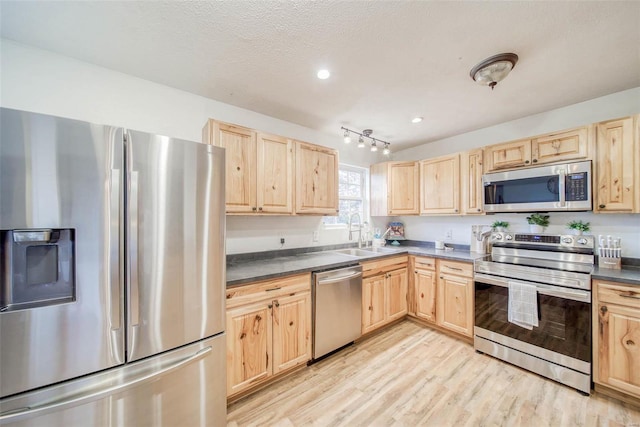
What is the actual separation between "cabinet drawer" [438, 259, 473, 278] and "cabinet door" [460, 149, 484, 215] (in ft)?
2.26

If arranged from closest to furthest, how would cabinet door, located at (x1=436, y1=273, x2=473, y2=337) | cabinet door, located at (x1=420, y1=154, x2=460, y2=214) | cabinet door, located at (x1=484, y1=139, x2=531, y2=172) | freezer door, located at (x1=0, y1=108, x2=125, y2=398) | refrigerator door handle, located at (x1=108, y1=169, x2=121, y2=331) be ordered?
freezer door, located at (x1=0, y1=108, x2=125, y2=398) → refrigerator door handle, located at (x1=108, y1=169, x2=121, y2=331) → cabinet door, located at (x1=484, y1=139, x2=531, y2=172) → cabinet door, located at (x1=436, y1=273, x2=473, y2=337) → cabinet door, located at (x1=420, y1=154, x2=460, y2=214)

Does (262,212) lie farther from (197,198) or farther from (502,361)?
(502,361)

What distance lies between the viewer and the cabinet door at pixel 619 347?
1.72 meters

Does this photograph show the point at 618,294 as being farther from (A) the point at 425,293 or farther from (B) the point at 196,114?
(B) the point at 196,114

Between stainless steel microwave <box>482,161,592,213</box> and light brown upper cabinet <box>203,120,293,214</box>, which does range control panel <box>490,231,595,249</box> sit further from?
light brown upper cabinet <box>203,120,293,214</box>

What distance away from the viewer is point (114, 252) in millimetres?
1167

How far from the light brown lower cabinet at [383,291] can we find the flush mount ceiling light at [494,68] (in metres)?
1.98

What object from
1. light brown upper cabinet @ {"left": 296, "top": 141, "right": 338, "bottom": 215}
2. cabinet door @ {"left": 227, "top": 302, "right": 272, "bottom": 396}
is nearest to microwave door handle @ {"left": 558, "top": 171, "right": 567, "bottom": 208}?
light brown upper cabinet @ {"left": 296, "top": 141, "right": 338, "bottom": 215}

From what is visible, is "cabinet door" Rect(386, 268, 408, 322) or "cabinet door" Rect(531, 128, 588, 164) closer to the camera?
"cabinet door" Rect(531, 128, 588, 164)

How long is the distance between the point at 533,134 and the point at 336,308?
298 centimetres

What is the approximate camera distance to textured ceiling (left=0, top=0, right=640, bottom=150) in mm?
1332

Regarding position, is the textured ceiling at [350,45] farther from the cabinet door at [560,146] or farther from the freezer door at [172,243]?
the freezer door at [172,243]

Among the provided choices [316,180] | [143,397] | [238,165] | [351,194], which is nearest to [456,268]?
[351,194]

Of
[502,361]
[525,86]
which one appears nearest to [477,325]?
[502,361]
